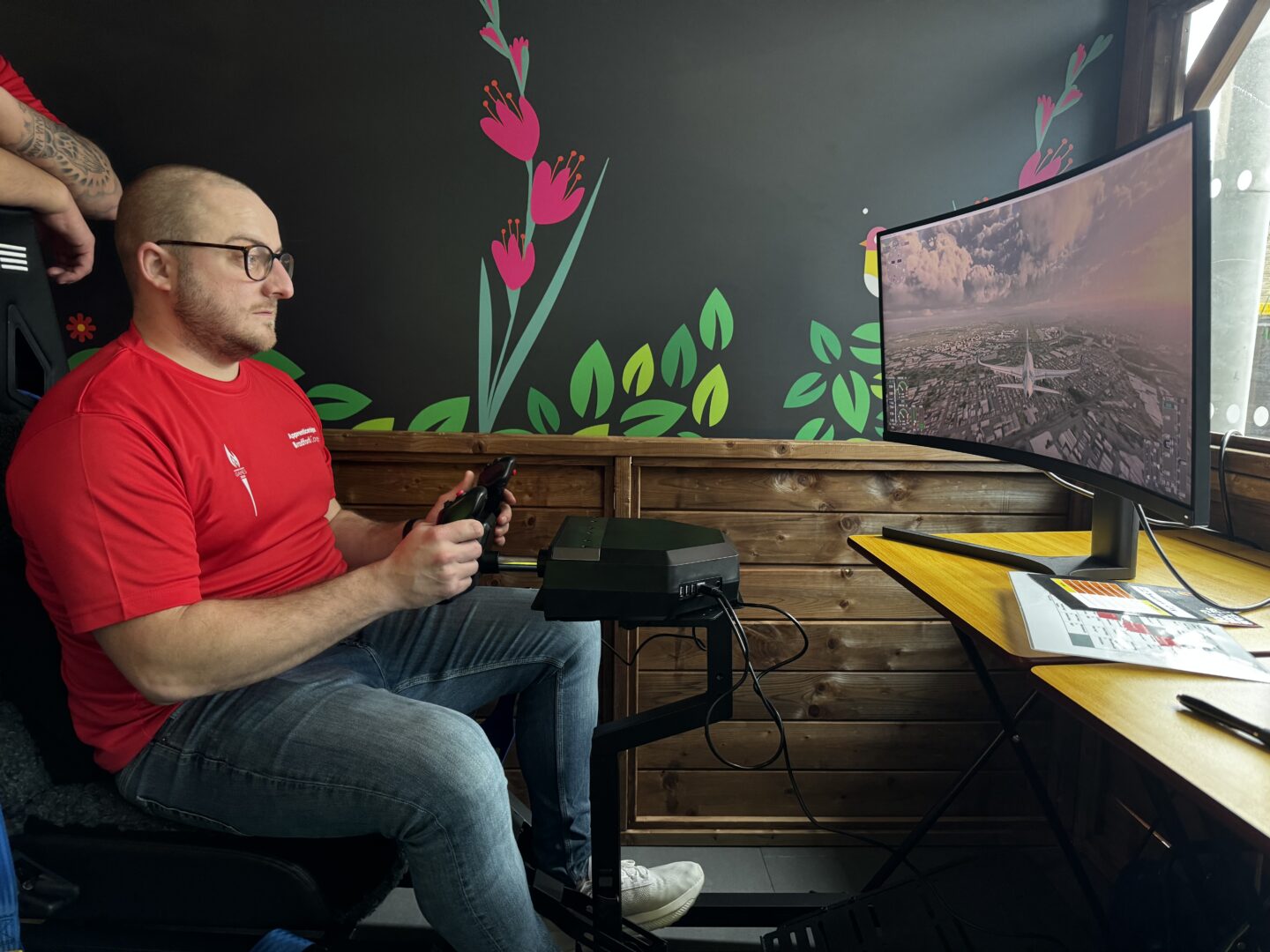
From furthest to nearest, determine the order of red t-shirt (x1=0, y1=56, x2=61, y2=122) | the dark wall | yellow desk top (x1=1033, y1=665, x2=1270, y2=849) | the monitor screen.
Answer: the dark wall
red t-shirt (x1=0, y1=56, x2=61, y2=122)
the monitor screen
yellow desk top (x1=1033, y1=665, x2=1270, y2=849)

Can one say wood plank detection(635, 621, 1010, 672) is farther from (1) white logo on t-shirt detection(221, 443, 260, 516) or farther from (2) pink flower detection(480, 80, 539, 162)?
(2) pink flower detection(480, 80, 539, 162)

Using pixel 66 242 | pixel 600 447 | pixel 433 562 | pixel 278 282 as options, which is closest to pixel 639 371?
pixel 600 447

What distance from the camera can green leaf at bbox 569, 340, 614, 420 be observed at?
2018mm

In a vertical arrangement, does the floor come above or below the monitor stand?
below

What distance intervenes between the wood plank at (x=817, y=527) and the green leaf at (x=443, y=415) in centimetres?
50

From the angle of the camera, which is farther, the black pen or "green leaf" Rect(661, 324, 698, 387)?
"green leaf" Rect(661, 324, 698, 387)

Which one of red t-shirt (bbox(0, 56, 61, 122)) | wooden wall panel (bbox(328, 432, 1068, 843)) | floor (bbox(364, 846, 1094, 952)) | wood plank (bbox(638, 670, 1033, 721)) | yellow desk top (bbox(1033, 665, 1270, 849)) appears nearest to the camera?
yellow desk top (bbox(1033, 665, 1270, 849))

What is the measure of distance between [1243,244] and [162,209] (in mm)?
2026

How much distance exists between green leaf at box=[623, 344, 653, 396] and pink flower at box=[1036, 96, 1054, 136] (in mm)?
1075

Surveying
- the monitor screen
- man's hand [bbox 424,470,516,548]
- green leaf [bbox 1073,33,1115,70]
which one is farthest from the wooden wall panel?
green leaf [bbox 1073,33,1115,70]

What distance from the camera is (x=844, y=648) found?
211cm

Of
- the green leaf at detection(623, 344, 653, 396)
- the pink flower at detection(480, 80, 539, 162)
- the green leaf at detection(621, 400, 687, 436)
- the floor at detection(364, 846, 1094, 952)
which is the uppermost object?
the pink flower at detection(480, 80, 539, 162)

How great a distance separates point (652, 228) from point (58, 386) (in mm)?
1271

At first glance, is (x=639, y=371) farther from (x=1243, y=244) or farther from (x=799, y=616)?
(x=1243, y=244)
